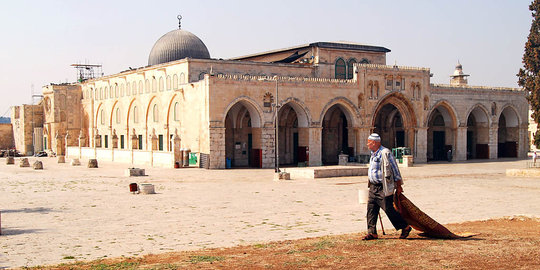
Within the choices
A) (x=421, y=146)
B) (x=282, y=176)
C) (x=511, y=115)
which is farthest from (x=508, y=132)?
(x=282, y=176)

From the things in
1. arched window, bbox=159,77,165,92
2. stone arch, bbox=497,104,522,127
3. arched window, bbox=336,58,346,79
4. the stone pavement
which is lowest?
the stone pavement

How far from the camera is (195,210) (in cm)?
1744

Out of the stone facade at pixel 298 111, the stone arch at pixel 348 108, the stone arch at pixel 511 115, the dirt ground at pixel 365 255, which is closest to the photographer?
the dirt ground at pixel 365 255

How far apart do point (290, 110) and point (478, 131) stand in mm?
17339

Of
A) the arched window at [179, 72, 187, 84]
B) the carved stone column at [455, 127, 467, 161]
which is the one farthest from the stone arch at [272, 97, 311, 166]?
the carved stone column at [455, 127, 467, 161]

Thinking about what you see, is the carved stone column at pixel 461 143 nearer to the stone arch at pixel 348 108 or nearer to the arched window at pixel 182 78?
the stone arch at pixel 348 108

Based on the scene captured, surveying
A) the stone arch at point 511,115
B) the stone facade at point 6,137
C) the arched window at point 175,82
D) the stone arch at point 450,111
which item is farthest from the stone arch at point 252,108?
the stone facade at point 6,137

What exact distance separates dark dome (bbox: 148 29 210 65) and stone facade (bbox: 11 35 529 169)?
185 centimetres

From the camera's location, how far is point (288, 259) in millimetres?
9297

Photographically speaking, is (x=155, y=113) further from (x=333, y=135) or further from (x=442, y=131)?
(x=442, y=131)

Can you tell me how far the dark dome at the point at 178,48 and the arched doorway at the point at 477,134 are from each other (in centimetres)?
2330

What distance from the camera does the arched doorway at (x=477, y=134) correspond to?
166ft

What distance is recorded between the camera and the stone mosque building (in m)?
39.6

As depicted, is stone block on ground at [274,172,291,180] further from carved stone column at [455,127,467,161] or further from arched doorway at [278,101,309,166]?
carved stone column at [455,127,467,161]
